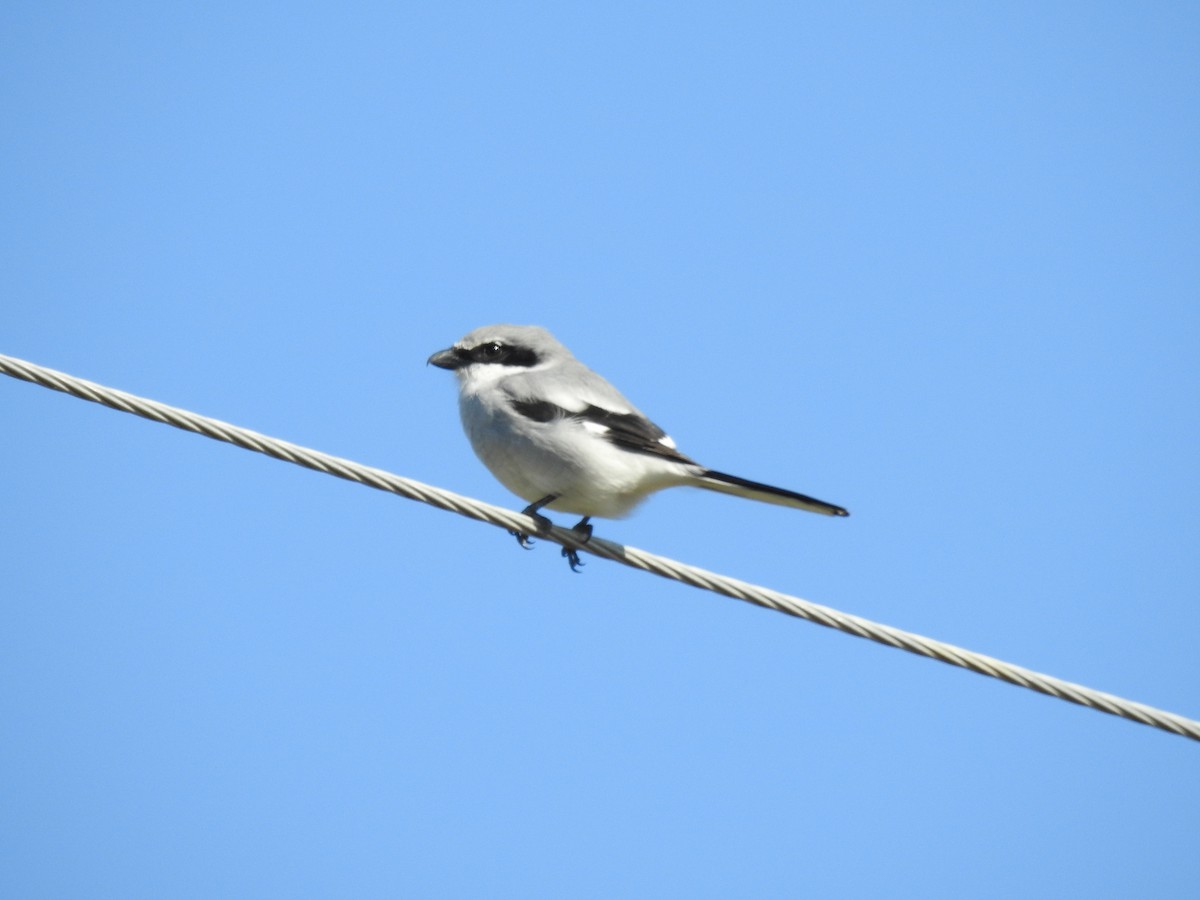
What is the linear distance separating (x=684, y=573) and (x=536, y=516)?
1.46 metres

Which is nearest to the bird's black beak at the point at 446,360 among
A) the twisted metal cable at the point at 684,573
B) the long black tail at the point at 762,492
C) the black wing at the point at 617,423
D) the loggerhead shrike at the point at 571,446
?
the loggerhead shrike at the point at 571,446

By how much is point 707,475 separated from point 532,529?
847mm

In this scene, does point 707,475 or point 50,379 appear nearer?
point 50,379

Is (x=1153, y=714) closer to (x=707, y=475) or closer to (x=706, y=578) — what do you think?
(x=706, y=578)

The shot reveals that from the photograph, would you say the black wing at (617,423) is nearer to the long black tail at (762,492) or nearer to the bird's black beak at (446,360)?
the long black tail at (762,492)

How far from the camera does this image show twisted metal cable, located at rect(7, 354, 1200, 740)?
3.16m

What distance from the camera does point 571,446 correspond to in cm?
491

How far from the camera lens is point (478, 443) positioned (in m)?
5.24

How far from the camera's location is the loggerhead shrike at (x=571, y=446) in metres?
4.90

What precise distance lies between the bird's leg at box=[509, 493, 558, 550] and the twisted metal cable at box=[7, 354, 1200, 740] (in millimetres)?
1048

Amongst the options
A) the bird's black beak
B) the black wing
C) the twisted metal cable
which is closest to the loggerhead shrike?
the black wing

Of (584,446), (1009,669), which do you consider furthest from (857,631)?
(584,446)

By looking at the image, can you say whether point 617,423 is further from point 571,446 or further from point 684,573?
point 684,573

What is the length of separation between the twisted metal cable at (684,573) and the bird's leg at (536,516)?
1.05 metres
